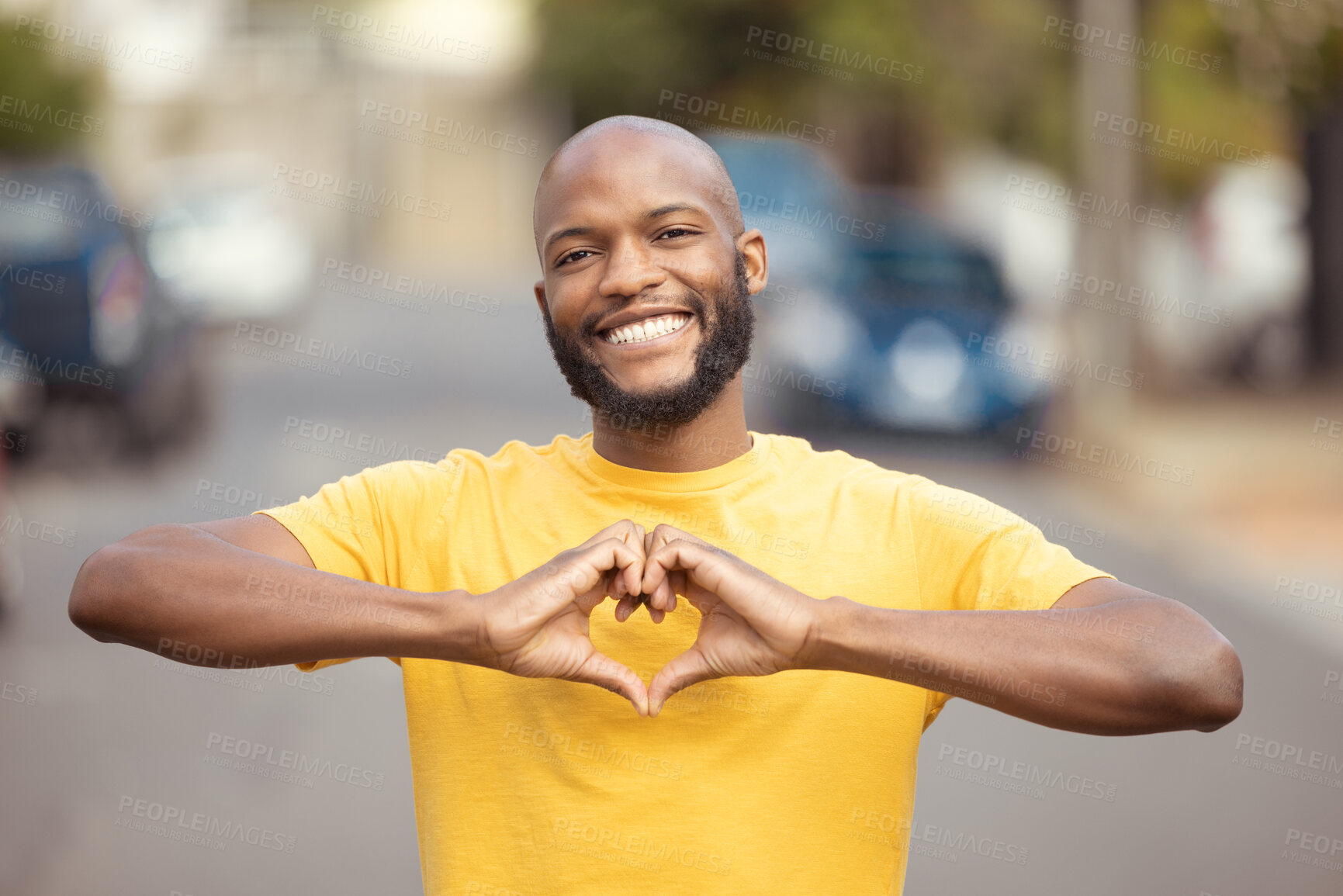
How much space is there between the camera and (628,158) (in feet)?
8.64

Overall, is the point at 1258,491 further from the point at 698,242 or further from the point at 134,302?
the point at 698,242

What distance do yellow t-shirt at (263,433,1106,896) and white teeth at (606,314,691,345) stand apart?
0.22 metres

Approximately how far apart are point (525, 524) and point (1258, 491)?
10.6 metres

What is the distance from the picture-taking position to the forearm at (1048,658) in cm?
216

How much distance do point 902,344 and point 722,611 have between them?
10.6 metres

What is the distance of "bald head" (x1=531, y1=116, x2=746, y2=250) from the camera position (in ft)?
8.63

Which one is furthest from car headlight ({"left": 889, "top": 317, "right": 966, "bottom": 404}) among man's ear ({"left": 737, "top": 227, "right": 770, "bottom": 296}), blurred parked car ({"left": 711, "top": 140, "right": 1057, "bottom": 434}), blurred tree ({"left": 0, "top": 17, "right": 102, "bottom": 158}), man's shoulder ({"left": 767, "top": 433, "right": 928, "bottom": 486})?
blurred tree ({"left": 0, "top": 17, "right": 102, "bottom": 158})

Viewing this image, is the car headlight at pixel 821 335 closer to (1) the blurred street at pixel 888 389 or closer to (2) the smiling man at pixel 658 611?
(1) the blurred street at pixel 888 389

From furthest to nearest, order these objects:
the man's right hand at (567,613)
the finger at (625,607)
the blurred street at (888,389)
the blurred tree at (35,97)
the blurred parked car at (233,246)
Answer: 1. the blurred tree at (35,97)
2. the blurred parked car at (233,246)
3. the blurred street at (888,389)
4. the finger at (625,607)
5. the man's right hand at (567,613)

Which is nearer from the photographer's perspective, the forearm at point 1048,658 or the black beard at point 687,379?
the forearm at point 1048,658

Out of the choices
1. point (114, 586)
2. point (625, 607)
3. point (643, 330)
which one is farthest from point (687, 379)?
point (114, 586)

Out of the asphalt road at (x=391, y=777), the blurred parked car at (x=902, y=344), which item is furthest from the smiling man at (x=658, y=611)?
the blurred parked car at (x=902, y=344)

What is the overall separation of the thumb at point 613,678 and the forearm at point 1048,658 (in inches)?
10.4

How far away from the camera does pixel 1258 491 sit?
11.9m
